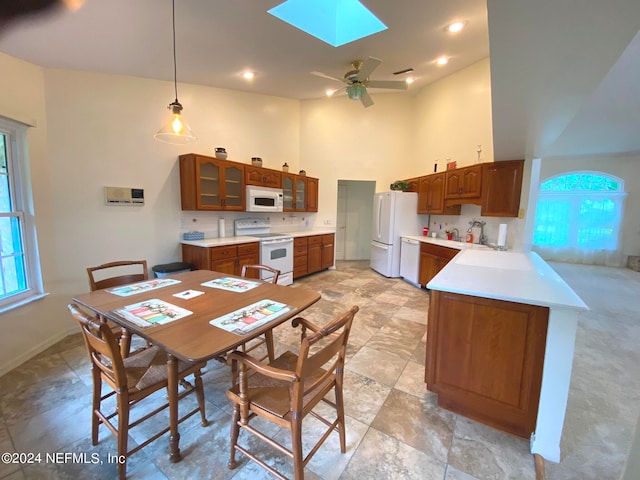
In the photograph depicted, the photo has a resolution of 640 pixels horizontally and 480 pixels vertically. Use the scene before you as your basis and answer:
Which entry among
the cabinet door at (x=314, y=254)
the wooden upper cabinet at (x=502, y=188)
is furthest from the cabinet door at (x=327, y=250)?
the wooden upper cabinet at (x=502, y=188)

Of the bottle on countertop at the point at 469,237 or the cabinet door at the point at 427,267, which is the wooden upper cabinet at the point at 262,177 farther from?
the bottle on countertop at the point at 469,237

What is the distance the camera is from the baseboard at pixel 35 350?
2138mm

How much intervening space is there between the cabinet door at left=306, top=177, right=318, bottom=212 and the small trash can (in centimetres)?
271

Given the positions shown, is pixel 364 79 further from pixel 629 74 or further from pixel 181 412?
pixel 181 412

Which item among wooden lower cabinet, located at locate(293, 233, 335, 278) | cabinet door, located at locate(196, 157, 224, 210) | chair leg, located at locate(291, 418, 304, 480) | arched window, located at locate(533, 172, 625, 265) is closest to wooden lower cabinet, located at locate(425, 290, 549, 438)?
chair leg, located at locate(291, 418, 304, 480)

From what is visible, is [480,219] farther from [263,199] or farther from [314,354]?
[314,354]

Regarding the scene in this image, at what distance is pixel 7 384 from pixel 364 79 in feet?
14.9

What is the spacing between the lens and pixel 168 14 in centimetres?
216

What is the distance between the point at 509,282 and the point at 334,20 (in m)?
3.17

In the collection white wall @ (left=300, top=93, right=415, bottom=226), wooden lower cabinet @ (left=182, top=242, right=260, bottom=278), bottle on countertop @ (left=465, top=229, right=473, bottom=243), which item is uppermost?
white wall @ (left=300, top=93, right=415, bottom=226)

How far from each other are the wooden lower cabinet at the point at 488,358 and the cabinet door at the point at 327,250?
12.2ft

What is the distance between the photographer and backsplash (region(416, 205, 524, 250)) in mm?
3645

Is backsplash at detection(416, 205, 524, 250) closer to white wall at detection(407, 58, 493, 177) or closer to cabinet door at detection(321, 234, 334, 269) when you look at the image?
white wall at detection(407, 58, 493, 177)

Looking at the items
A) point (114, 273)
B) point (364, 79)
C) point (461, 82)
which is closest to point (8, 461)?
point (114, 273)
